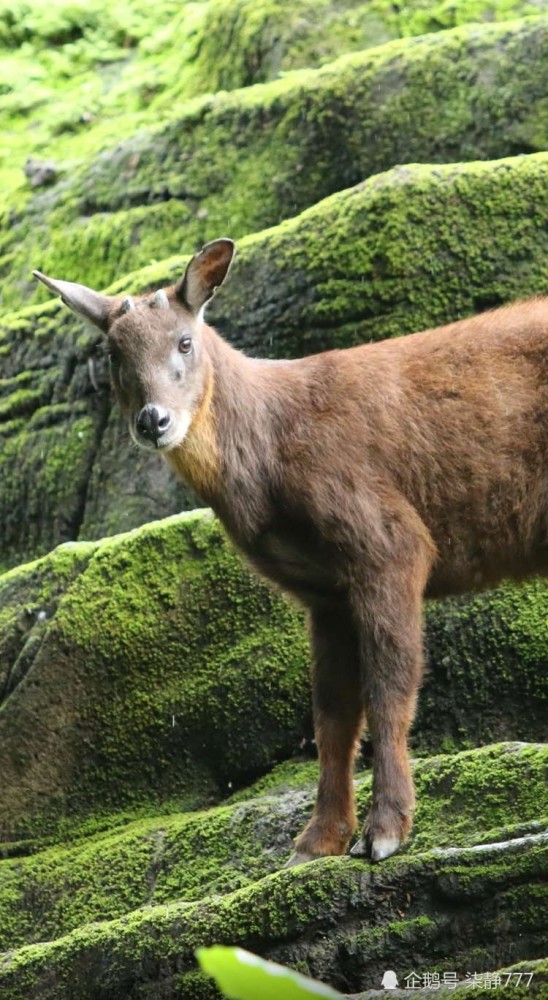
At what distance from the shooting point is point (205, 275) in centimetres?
652

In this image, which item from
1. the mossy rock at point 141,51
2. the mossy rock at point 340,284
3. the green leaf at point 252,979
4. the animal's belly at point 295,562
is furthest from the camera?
the mossy rock at point 141,51

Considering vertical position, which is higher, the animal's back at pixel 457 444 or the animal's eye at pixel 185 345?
the animal's eye at pixel 185 345

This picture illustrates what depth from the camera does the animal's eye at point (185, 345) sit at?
20.9 feet

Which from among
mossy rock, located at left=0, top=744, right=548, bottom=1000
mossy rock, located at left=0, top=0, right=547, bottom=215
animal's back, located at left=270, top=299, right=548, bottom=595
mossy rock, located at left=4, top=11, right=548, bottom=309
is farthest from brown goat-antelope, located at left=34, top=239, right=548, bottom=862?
mossy rock, located at left=0, top=0, right=547, bottom=215

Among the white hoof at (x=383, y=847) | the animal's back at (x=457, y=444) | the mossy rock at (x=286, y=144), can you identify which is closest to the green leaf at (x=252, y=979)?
the white hoof at (x=383, y=847)

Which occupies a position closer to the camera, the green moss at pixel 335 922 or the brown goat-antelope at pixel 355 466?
the green moss at pixel 335 922

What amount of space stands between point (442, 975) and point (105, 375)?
6.10m

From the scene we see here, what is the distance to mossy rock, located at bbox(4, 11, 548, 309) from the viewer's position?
34.1 ft

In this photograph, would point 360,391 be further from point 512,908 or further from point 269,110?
point 269,110

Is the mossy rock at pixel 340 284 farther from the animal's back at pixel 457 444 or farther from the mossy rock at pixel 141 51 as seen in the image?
the mossy rock at pixel 141 51

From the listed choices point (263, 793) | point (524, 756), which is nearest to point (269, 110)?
point (263, 793)

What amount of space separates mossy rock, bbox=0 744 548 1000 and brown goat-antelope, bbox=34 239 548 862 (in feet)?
1.81

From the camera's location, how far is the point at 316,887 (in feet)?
Answer: 17.2

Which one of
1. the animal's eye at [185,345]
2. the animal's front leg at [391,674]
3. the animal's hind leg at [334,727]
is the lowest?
the animal's hind leg at [334,727]
